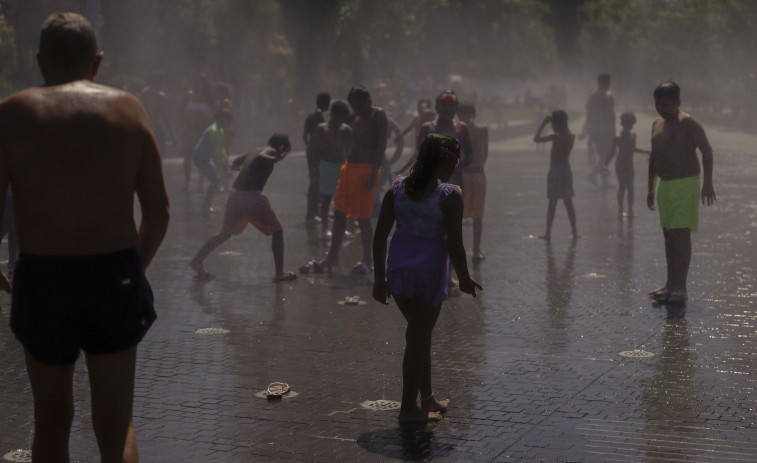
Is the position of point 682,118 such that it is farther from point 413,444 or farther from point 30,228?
point 30,228

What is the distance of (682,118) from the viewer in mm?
9945

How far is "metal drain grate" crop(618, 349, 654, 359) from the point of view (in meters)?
7.92

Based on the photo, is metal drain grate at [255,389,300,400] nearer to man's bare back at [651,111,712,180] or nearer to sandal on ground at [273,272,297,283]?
sandal on ground at [273,272,297,283]

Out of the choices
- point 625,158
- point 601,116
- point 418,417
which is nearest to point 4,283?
point 418,417

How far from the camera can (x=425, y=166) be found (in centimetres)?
611

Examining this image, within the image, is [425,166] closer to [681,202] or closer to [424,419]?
[424,419]

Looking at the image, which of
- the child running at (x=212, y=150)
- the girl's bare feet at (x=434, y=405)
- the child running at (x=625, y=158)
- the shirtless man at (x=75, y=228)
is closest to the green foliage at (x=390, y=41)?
the child running at (x=212, y=150)

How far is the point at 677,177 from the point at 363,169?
330 cm

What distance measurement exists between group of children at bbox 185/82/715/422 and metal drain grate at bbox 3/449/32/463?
195 centimetres

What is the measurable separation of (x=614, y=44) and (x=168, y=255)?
77762 millimetres

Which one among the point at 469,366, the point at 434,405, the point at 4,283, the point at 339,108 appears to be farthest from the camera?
the point at 339,108

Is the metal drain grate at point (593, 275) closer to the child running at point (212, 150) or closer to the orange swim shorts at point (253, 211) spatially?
the orange swim shorts at point (253, 211)

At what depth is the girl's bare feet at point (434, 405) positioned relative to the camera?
247 inches

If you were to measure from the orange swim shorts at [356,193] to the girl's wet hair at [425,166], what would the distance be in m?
5.52
